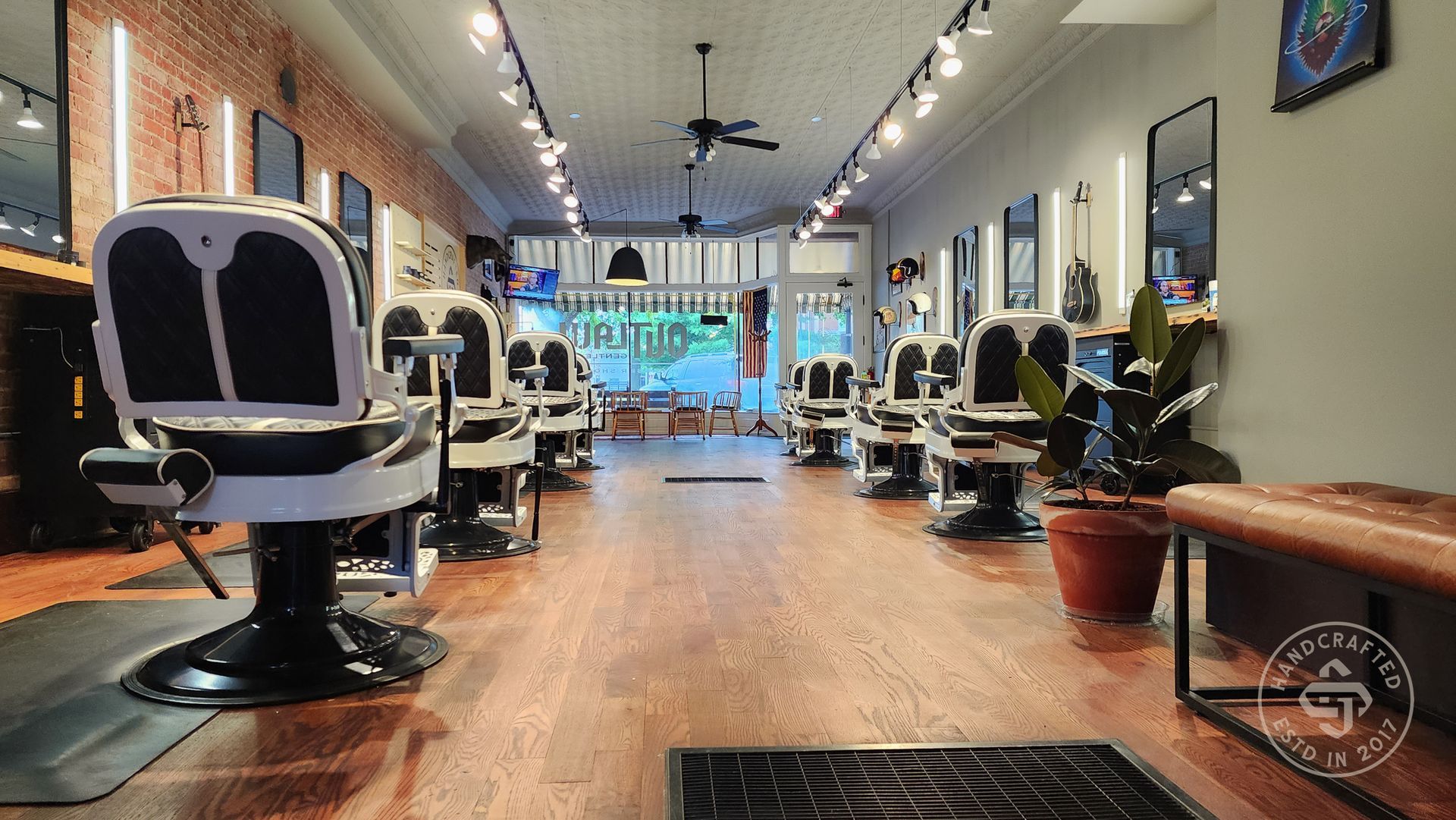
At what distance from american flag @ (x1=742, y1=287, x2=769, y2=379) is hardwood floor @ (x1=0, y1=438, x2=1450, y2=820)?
474 inches

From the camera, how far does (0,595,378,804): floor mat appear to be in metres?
1.60

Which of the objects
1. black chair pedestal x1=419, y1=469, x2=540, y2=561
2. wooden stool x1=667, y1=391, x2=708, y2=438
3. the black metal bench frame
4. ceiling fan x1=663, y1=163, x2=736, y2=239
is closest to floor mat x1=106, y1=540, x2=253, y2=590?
black chair pedestal x1=419, y1=469, x2=540, y2=561

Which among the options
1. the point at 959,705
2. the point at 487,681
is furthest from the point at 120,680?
the point at 959,705

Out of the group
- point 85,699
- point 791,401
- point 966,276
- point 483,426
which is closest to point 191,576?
point 483,426

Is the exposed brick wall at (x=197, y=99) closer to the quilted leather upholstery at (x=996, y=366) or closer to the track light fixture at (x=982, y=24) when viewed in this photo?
the quilted leather upholstery at (x=996, y=366)

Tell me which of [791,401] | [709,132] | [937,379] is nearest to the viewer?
[937,379]


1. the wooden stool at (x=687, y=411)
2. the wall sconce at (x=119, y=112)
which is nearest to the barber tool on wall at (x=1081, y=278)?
the wall sconce at (x=119, y=112)

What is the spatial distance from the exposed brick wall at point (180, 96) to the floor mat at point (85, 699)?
185 centimetres

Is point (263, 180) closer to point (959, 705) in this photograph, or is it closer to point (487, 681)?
point (487, 681)

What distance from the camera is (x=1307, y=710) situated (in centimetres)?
197

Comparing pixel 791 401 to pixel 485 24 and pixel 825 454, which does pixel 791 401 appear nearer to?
pixel 825 454

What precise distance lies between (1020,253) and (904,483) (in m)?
3.65

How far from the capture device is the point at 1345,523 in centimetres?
157

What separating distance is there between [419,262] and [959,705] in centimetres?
895
